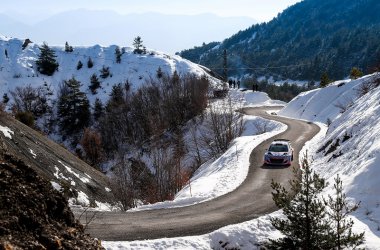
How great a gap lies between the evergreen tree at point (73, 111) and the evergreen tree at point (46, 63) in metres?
16.5

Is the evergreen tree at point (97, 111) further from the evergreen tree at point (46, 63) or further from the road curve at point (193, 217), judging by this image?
the road curve at point (193, 217)

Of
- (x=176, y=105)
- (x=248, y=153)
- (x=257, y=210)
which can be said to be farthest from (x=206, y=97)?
(x=257, y=210)

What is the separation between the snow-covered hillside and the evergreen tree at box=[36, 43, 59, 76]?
1.12m

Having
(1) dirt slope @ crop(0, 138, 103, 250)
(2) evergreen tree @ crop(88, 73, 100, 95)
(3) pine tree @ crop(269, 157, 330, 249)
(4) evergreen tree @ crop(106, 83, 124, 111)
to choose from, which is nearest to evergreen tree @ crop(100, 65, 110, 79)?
(2) evergreen tree @ crop(88, 73, 100, 95)

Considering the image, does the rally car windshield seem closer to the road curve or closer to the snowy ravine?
the snowy ravine

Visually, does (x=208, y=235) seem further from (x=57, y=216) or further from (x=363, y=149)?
(x=363, y=149)

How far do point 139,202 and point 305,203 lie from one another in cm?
1986

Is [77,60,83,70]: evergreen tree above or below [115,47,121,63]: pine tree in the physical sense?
below

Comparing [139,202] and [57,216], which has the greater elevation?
[57,216]

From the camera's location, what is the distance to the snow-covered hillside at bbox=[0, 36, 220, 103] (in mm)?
80688

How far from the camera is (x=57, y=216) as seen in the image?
8.28 m

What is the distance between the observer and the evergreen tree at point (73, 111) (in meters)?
69.4

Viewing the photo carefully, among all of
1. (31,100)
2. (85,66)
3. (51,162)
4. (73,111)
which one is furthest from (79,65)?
(51,162)

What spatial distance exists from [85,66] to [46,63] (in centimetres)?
828
